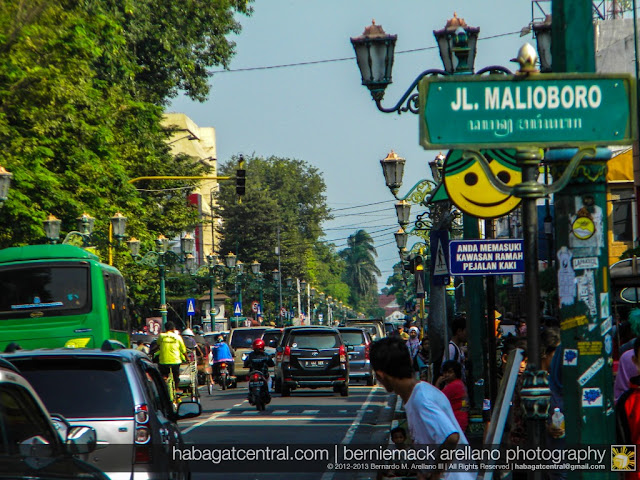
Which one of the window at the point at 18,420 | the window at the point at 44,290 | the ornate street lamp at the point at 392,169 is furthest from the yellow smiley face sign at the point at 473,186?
the window at the point at 44,290

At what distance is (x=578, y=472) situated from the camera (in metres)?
7.15

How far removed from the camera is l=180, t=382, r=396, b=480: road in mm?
14984

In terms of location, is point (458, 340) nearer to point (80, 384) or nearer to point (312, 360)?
point (80, 384)

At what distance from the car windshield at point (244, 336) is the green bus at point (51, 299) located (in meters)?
15.0

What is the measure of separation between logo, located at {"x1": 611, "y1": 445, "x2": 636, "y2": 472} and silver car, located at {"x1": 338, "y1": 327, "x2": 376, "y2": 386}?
95.6 feet

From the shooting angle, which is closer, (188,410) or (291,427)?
(188,410)

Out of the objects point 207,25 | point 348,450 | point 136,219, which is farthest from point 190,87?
point 348,450

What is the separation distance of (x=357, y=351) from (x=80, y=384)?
28160mm

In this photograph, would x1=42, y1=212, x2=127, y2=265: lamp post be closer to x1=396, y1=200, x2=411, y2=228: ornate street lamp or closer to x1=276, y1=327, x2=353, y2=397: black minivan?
x1=276, y1=327, x2=353, y2=397: black minivan

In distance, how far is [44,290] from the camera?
2472cm

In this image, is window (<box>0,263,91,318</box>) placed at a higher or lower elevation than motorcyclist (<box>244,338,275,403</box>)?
higher

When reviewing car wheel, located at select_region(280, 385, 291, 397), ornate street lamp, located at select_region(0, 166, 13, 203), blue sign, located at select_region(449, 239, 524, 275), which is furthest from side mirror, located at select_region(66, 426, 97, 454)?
car wheel, located at select_region(280, 385, 291, 397)

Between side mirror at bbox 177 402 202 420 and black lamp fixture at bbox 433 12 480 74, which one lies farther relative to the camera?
black lamp fixture at bbox 433 12 480 74

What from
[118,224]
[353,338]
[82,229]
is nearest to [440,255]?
[82,229]
